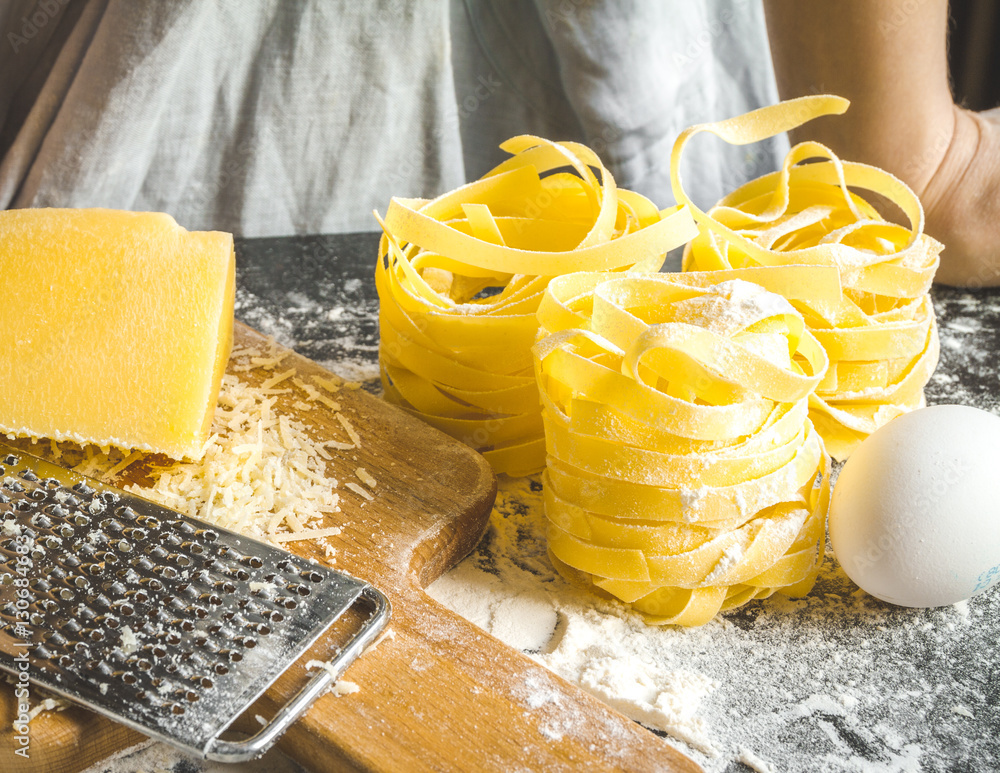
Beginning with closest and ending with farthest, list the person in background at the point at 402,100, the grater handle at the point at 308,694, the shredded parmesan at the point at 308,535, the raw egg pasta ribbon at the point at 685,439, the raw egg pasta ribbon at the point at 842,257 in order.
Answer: the grater handle at the point at 308,694 < the raw egg pasta ribbon at the point at 685,439 < the shredded parmesan at the point at 308,535 < the raw egg pasta ribbon at the point at 842,257 < the person in background at the point at 402,100

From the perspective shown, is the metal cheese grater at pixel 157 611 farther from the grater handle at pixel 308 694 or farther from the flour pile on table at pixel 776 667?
the flour pile on table at pixel 776 667

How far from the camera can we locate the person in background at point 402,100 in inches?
59.8

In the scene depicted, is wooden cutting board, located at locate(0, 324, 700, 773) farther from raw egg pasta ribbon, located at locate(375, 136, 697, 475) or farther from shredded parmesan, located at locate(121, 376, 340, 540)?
raw egg pasta ribbon, located at locate(375, 136, 697, 475)

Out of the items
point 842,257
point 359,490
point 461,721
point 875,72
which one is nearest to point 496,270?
point 359,490

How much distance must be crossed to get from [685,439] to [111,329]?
74cm

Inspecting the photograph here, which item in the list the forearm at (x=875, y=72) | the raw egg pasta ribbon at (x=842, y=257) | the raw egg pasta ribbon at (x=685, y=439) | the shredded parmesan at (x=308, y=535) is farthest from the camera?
the forearm at (x=875, y=72)

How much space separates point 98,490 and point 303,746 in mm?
405

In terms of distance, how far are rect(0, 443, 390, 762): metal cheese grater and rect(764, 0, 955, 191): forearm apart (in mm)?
1179

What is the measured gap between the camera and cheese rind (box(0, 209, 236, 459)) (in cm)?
104

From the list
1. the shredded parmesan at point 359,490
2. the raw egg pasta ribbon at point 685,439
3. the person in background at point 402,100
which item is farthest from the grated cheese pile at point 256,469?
the person in background at point 402,100

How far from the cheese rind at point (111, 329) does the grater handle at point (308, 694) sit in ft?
1.18

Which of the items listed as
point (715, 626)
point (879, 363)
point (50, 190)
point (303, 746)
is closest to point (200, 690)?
point (303, 746)

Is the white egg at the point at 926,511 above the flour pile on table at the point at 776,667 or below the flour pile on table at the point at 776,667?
above

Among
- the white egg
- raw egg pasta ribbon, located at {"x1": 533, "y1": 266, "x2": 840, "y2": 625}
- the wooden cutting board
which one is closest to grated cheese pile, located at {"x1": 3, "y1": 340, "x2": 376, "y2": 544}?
the wooden cutting board
